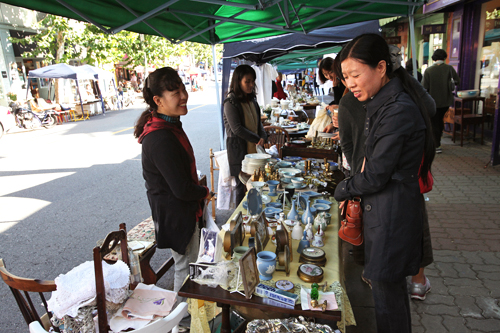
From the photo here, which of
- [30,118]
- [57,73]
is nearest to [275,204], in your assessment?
[30,118]

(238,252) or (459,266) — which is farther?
(459,266)

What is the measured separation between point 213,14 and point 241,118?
1.47 m

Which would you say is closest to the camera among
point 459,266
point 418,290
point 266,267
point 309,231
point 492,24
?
point 266,267

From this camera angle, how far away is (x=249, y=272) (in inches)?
62.7

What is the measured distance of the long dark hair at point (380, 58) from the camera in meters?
1.61

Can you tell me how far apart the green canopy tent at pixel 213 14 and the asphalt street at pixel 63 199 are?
2464 millimetres

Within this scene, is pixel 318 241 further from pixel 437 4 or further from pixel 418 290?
pixel 437 4

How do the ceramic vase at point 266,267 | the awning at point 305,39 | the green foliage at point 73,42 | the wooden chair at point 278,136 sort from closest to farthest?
the ceramic vase at point 266,267
the awning at point 305,39
the wooden chair at point 278,136
the green foliage at point 73,42

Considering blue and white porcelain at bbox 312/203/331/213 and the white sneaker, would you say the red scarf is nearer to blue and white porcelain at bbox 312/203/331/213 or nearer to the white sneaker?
blue and white porcelain at bbox 312/203/331/213

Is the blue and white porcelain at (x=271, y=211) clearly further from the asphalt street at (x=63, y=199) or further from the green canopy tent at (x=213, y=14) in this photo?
the green canopy tent at (x=213, y=14)

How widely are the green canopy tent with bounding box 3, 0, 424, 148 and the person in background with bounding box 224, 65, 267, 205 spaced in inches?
26.4

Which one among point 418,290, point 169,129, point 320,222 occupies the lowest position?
point 418,290

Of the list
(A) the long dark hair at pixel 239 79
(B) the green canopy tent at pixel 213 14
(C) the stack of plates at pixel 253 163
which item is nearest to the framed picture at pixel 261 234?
(C) the stack of plates at pixel 253 163

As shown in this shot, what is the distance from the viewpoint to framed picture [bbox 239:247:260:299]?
5.03 feet
